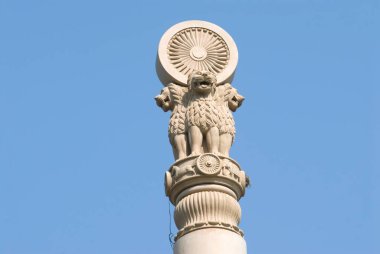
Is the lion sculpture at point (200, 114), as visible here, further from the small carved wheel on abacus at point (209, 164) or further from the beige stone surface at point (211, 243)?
the beige stone surface at point (211, 243)

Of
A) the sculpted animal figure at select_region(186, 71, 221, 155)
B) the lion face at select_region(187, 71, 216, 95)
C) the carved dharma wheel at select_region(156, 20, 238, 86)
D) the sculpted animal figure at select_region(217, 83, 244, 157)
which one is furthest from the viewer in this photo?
the carved dharma wheel at select_region(156, 20, 238, 86)

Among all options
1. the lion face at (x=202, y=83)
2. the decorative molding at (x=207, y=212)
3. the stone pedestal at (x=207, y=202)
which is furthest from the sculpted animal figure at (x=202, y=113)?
the decorative molding at (x=207, y=212)

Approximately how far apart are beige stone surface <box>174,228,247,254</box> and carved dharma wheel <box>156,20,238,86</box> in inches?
156

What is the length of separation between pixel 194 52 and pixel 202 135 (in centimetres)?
249

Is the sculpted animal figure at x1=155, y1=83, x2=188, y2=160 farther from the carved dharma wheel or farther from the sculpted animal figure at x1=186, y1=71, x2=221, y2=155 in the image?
the carved dharma wheel

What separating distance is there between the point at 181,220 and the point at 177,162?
125 cm

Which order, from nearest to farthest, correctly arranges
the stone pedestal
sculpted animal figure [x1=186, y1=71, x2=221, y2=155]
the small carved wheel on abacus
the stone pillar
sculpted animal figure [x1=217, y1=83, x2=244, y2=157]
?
the stone pedestal, the stone pillar, the small carved wheel on abacus, sculpted animal figure [x1=186, y1=71, x2=221, y2=155], sculpted animal figure [x1=217, y1=83, x2=244, y2=157]

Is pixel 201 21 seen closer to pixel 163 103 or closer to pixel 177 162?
pixel 163 103

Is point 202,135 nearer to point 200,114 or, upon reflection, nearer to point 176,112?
point 200,114

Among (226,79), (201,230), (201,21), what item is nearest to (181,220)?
(201,230)

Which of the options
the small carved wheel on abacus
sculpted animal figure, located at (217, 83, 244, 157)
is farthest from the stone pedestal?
sculpted animal figure, located at (217, 83, 244, 157)

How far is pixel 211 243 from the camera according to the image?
1914cm

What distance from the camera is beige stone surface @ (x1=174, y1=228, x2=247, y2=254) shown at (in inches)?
752

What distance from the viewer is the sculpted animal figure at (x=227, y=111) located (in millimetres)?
20994
